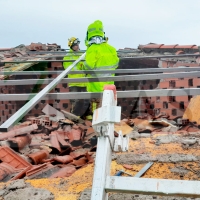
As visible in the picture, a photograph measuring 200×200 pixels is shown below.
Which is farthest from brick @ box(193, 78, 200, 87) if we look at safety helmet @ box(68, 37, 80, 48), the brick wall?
safety helmet @ box(68, 37, 80, 48)

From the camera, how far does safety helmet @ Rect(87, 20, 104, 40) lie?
5.96 metres

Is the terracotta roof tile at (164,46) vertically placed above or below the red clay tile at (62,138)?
above

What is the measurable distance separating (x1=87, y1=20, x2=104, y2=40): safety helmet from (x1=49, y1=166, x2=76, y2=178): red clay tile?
3.26 meters

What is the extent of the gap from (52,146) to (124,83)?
4.38m

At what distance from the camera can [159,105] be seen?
23.0 ft

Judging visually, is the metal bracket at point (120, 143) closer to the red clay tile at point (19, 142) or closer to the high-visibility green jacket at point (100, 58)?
the red clay tile at point (19, 142)

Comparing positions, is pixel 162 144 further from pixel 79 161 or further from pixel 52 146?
pixel 52 146

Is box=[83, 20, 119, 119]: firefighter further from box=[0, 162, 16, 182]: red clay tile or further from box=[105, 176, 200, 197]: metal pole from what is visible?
box=[105, 176, 200, 197]: metal pole

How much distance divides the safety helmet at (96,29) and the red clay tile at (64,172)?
128 inches

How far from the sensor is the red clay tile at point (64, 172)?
3125 millimetres

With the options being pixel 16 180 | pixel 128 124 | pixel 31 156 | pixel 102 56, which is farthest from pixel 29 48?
pixel 16 180

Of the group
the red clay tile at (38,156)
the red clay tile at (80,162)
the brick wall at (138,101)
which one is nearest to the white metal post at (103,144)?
the red clay tile at (80,162)

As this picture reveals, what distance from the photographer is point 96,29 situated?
5.98 meters

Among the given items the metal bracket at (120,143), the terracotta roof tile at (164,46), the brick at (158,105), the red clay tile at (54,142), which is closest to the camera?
the metal bracket at (120,143)
